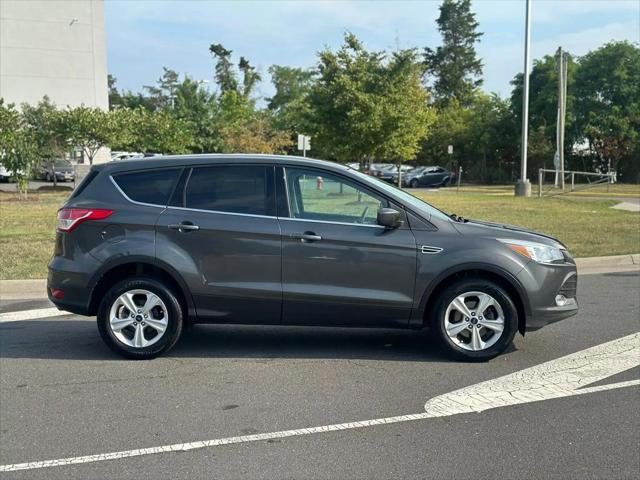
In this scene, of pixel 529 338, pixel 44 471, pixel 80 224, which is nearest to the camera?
pixel 44 471

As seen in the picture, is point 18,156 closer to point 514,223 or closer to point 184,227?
point 514,223

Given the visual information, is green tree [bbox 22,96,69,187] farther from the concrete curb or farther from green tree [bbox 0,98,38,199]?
the concrete curb

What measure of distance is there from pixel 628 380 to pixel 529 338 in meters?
1.36

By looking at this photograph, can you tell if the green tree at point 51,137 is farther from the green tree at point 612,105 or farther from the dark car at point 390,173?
the green tree at point 612,105

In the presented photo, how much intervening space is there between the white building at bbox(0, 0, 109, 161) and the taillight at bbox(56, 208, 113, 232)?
132 feet

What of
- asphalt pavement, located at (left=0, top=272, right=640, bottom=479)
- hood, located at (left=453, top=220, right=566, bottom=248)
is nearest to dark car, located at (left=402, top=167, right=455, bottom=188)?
asphalt pavement, located at (left=0, top=272, right=640, bottom=479)

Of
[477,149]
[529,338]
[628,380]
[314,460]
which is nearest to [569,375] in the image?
[628,380]

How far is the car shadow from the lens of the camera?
5.99 meters

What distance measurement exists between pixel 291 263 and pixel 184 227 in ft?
3.22

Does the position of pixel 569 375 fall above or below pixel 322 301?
below

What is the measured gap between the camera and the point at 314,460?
385cm

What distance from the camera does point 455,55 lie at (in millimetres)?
74812

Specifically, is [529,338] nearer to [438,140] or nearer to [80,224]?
[80,224]

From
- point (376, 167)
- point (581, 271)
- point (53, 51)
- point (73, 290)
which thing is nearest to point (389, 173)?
point (376, 167)
